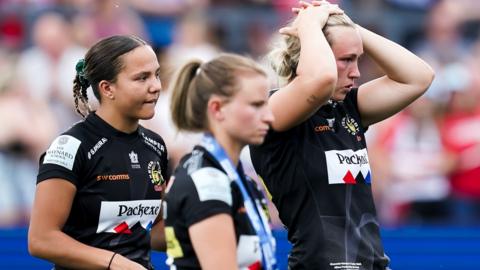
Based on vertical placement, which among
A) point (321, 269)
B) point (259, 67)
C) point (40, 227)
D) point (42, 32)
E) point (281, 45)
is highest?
point (42, 32)

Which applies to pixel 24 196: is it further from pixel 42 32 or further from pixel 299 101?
pixel 299 101

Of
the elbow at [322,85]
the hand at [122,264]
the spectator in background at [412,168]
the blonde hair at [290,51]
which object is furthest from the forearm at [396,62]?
the spectator in background at [412,168]

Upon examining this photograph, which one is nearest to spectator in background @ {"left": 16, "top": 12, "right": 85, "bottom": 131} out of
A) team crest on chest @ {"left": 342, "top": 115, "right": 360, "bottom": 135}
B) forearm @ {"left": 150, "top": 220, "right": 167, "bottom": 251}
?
forearm @ {"left": 150, "top": 220, "right": 167, "bottom": 251}

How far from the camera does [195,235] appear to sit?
3576mm

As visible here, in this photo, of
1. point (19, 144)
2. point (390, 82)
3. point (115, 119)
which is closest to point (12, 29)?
point (19, 144)

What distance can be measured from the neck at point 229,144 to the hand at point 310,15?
3.18ft

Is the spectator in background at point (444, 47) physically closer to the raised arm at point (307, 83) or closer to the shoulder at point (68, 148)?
the raised arm at point (307, 83)

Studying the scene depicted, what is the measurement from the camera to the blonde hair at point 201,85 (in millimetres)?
3775

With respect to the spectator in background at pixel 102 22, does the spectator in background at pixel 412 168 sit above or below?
below

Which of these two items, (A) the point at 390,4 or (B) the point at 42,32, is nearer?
(B) the point at 42,32

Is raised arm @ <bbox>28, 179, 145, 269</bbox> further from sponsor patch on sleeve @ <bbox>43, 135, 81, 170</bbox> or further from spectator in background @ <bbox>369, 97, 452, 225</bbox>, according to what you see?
spectator in background @ <bbox>369, 97, 452, 225</bbox>

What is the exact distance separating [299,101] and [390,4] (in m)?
5.99

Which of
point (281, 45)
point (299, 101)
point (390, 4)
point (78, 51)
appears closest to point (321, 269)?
point (299, 101)

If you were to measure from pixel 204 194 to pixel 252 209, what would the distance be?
0.78 ft
